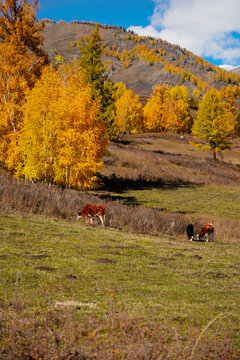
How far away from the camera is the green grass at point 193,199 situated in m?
22.6

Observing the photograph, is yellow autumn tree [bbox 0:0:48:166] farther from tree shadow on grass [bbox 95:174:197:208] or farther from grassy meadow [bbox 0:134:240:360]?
tree shadow on grass [bbox 95:174:197:208]

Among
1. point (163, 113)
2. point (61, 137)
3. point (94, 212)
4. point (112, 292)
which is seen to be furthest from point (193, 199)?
point (163, 113)

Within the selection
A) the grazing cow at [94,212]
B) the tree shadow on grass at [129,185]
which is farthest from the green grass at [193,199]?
the grazing cow at [94,212]

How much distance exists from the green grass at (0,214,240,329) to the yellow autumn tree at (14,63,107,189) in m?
7.53

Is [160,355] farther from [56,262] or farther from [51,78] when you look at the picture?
[51,78]

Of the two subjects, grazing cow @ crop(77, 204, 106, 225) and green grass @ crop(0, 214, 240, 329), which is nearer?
green grass @ crop(0, 214, 240, 329)

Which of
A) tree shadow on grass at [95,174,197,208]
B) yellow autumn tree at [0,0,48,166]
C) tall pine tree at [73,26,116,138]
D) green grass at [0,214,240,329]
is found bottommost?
green grass at [0,214,240,329]

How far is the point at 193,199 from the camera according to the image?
88.9 feet

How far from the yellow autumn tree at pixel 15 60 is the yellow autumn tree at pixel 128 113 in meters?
53.0

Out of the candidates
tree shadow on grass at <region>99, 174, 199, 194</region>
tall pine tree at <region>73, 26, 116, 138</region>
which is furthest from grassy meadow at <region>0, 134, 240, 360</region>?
tall pine tree at <region>73, 26, 116, 138</region>

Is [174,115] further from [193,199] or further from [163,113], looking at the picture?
[193,199]

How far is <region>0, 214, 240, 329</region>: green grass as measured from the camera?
14.8ft

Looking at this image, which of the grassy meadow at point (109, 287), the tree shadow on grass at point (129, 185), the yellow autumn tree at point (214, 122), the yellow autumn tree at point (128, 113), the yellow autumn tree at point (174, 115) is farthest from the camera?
the yellow autumn tree at point (174, 115)

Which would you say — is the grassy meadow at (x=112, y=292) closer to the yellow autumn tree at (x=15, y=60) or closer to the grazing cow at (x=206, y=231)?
the grazing cow at (x=206, y=231)
